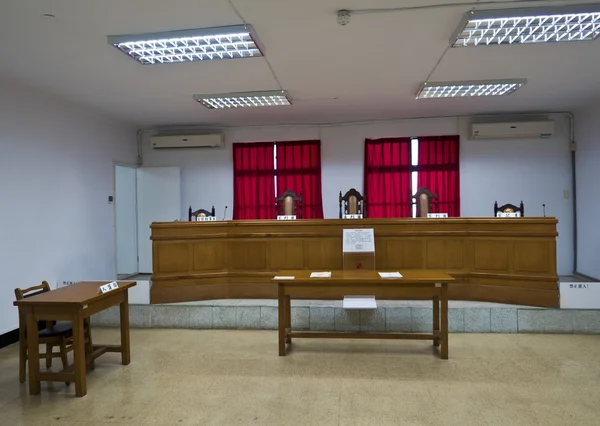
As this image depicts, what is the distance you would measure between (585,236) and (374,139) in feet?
12.4

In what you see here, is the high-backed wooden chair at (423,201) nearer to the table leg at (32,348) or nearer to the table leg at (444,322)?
the table leg at (444,322)

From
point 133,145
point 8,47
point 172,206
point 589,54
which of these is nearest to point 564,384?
point 589,54

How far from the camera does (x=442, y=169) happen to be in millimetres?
6844

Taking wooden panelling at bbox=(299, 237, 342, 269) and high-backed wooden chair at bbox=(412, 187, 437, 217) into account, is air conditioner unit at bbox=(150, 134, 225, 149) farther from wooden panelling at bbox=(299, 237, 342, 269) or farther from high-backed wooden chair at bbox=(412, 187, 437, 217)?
high-backed wooden chair at bbox=(412, 187, 437, 217)

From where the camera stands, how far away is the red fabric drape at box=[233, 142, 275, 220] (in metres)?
7.24

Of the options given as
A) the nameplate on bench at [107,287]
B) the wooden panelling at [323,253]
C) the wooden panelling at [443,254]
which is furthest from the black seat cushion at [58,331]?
the wooden panelling at [443,254]

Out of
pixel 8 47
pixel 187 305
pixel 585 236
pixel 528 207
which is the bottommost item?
pixel 187 305

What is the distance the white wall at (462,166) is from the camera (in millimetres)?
6555

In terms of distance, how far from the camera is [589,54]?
3.92 metres

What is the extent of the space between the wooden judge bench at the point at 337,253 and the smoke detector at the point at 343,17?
245cm

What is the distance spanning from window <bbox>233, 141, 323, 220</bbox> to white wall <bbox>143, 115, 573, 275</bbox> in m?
0.14

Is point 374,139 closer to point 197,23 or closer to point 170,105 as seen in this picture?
point 170,105

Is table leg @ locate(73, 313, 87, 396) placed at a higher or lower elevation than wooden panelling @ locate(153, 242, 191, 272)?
lower

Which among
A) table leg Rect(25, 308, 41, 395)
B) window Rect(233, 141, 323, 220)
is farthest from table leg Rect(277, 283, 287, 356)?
window Rect(233, 141, 323, 220)
